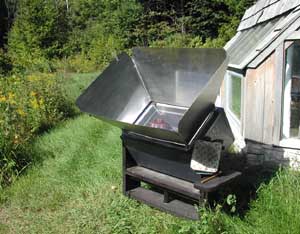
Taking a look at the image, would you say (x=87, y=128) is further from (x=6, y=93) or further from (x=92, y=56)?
(x=92, y=56)

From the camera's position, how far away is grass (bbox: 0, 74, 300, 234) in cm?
301

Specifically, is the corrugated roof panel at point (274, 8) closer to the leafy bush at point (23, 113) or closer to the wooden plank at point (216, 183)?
the wooden plank at point (216, 183)

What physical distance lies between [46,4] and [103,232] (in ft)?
65.4

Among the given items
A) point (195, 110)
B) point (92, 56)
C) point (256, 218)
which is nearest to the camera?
point (195, 110)

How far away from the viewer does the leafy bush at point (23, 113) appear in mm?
4766

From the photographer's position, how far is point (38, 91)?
7.25 metres

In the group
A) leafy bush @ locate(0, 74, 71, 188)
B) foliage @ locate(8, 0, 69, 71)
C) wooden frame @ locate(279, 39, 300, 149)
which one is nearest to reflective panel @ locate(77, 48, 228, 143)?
wooden frame @ locate(279, 39, 300, 149)

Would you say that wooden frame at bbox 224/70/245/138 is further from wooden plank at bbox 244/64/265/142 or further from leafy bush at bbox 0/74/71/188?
leafy bush at bbox 0/74/71/188

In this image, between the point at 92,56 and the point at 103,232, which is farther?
the point at 92,56

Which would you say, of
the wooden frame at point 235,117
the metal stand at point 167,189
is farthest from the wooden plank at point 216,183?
the wooden frame at point 235,117

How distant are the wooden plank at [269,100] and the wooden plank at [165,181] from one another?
161 cm

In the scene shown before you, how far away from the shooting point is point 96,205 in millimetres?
3850

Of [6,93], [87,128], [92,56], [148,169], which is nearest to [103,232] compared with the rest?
[148,169]

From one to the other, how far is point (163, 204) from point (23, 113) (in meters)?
3.28
